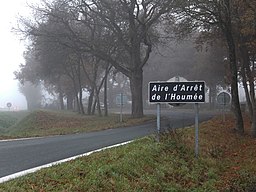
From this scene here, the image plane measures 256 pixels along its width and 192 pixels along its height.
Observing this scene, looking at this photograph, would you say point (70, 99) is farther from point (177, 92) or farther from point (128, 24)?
point (177, 92)

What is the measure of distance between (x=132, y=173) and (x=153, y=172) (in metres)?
0.70

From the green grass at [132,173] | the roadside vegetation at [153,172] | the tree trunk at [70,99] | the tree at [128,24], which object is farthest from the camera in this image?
the tree trunk at [70,99]

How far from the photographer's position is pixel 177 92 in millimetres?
11734

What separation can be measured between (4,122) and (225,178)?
3721 centimetres

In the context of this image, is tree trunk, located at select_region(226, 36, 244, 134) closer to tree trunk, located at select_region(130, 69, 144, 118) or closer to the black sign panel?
the black sign panel

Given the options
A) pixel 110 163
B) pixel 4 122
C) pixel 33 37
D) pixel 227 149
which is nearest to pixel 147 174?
pixel 110 163

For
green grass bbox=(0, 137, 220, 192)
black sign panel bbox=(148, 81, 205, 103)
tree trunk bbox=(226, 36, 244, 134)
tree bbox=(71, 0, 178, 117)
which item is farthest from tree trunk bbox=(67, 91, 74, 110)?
green grass bbox=(0, 137, 220, 192)

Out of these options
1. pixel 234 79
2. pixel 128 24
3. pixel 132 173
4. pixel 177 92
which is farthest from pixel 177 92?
pixel 128 24

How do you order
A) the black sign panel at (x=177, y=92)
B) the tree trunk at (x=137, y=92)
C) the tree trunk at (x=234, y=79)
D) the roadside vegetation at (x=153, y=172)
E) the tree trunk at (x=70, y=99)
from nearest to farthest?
the roadside vegetation at (x=153, y=172) → the black sign panel at (x=177, y=92) → the tree trunk at (x=234, y=79) → the tree trunk at (x=137, y=92) → the tree trunk at (x=70, y=99)

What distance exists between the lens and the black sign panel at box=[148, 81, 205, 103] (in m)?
11.6

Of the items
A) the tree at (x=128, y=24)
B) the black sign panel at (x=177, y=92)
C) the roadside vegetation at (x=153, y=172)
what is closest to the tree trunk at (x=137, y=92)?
the tree at (x=128, y=24)

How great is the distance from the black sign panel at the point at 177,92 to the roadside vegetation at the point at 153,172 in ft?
4.60

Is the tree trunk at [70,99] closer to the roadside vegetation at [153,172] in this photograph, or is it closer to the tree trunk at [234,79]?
the tree trunk at [234,79]

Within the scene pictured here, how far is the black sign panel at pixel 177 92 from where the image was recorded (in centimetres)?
1159
